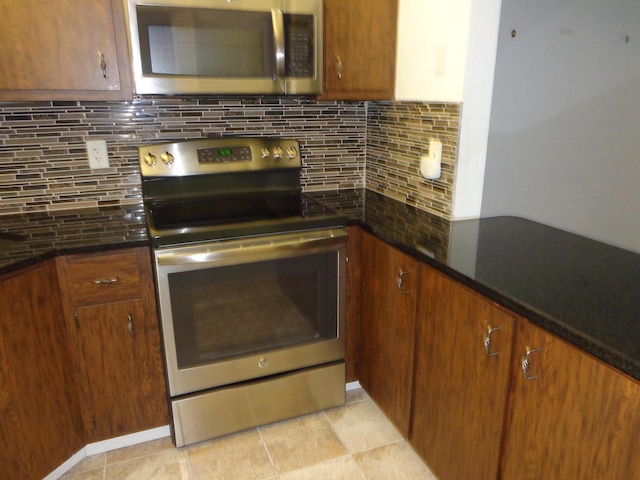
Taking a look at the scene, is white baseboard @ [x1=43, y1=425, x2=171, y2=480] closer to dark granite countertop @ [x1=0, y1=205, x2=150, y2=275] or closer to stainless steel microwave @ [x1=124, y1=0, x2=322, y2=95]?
dark granite countertop @ [x1=0, y1=205, x2=150, y2=275]

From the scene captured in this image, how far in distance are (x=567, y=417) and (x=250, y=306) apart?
113 centimetres

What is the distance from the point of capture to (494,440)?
1.29 m

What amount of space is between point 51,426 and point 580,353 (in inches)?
65.4

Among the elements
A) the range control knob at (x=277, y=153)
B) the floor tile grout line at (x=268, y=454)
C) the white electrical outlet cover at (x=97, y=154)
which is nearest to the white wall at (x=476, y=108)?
the range control knob at (x=277, y=153)

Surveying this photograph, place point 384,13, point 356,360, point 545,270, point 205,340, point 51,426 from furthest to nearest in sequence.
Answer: point 356,360 < point 384,13 < point 205,340 < point 51,426 < point 545,270

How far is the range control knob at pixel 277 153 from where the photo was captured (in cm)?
217

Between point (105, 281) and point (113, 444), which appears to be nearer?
point (105, 281)

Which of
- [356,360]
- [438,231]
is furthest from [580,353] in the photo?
[356,360]

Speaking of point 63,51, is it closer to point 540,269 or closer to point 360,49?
point 360,49

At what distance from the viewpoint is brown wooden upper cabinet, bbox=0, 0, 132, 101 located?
1.59 m

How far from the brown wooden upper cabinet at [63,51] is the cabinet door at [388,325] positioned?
1.13 m

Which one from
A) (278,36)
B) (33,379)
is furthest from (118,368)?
(278,36)

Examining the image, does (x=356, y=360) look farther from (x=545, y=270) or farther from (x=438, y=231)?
(x=545, y=270)

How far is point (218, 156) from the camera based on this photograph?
2080 mm
